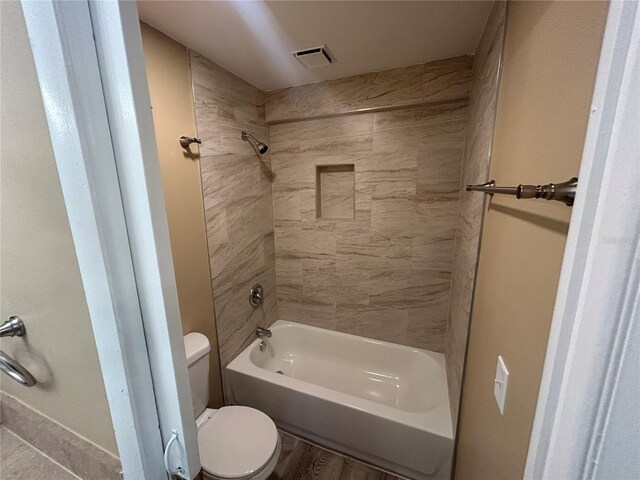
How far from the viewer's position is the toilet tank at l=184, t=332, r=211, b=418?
4.61 ft

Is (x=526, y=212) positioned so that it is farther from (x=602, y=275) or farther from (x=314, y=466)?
(x=314, y=466)

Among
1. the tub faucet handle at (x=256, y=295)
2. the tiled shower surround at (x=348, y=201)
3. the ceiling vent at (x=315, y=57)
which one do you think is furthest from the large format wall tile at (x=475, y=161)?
the tub faucet handle at (x=256, y=295)

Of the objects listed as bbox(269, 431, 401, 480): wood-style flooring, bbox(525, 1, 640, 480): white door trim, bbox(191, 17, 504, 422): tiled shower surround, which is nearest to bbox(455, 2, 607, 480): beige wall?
bbox(525, 1, 640, 480): white door trim

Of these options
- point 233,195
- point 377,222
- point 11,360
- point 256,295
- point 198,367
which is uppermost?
point 233,195

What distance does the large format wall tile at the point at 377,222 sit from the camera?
182cm

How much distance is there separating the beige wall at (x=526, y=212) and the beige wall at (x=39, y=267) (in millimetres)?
905

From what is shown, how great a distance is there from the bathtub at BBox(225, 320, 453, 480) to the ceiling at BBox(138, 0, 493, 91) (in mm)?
2045

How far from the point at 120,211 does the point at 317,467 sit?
1.89 metres

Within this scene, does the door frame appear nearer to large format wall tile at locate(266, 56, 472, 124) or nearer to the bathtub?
the bathtub

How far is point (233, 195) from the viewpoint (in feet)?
5.98

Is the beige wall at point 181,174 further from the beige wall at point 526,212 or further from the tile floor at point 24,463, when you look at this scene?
the beige wall at point 526,212

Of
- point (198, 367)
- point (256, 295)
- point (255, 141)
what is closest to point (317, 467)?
point (198, 367)

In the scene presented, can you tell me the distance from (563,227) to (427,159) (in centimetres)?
150

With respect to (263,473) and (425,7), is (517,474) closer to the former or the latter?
(263,473)
